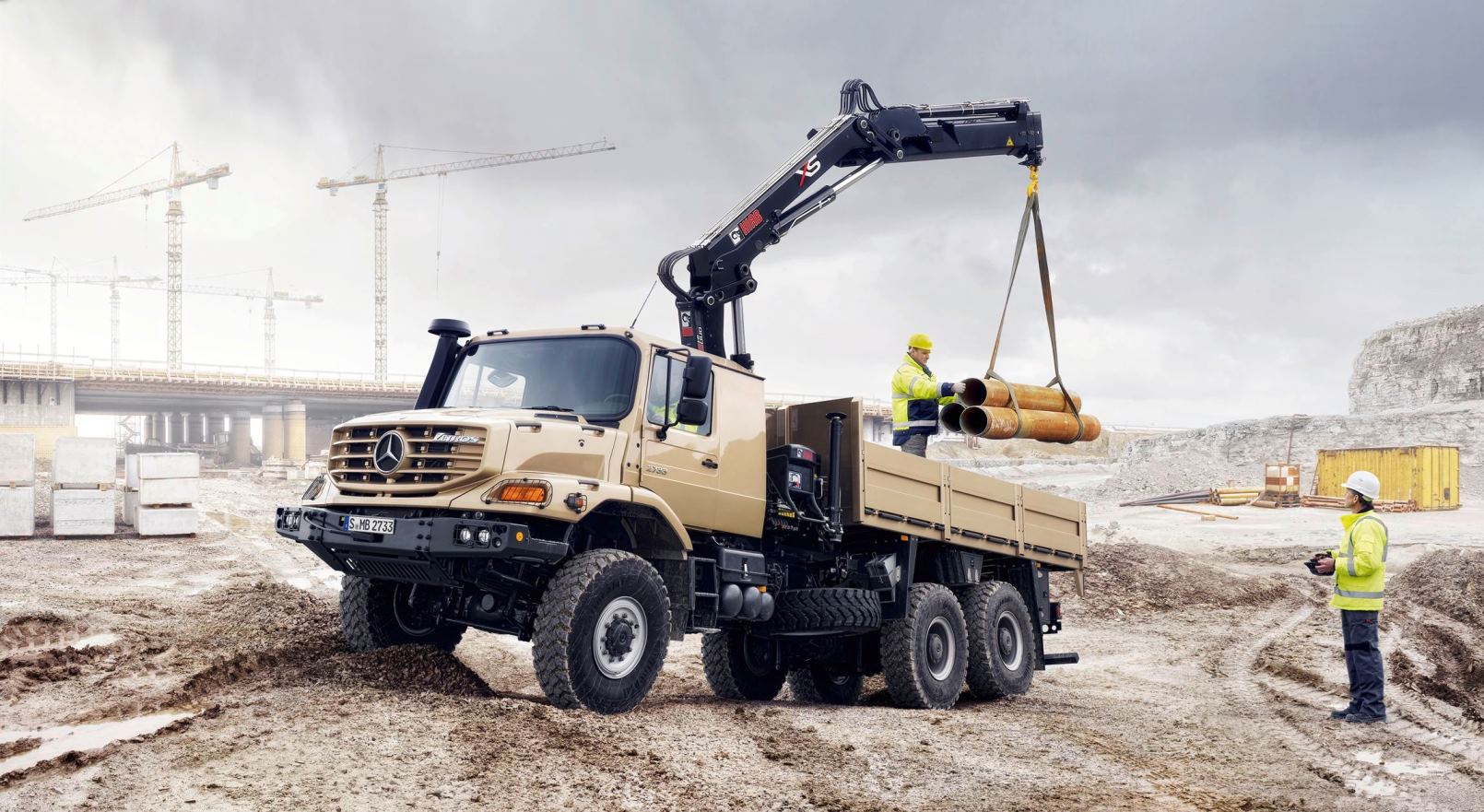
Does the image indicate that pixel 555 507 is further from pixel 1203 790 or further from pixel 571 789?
pixel 1203 790

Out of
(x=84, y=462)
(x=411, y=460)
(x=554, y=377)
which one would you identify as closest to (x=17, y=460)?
(x=84, y=462)

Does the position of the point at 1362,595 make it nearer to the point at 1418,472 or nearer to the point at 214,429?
the point at 1418,472

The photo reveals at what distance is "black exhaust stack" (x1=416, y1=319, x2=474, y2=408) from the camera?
28.9ft

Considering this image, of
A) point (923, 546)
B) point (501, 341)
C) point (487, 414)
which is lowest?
point (923, 546)

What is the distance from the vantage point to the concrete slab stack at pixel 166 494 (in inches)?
845

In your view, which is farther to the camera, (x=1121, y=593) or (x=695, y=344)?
(x=1121, y=593)

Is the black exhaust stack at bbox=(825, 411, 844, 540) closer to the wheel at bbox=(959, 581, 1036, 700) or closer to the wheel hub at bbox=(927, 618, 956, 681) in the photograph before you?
the wheel hub at bbox=(927, 618, 956, 681)

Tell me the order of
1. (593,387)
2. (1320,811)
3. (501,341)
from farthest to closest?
(501,341) < (593,387) < (1320,811)

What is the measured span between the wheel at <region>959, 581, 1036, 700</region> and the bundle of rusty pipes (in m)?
1.67

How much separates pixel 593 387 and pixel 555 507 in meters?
1.28

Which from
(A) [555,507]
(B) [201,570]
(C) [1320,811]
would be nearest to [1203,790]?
(C) [1320,811]

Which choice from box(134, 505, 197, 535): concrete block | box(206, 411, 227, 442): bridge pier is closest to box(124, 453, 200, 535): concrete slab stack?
box(134, 505, 197, 535): concrete block

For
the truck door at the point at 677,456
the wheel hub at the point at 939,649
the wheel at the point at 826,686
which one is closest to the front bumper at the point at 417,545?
the truck door at the point at 677,456

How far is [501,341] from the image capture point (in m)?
8.64
